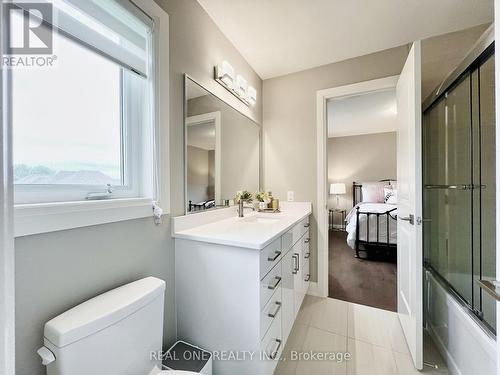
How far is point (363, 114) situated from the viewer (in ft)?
13.5

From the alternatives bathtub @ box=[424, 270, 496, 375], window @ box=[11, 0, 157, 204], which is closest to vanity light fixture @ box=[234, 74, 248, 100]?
window @ box=[11, 0, 157, 204]

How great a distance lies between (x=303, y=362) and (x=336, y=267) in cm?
179

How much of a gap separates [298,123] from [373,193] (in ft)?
11.3

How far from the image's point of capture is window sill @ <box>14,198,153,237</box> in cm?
68

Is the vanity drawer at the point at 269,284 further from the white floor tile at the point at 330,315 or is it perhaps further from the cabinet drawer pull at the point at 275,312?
the white floor tile at the point at 330,315

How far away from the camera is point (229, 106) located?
6.14ft

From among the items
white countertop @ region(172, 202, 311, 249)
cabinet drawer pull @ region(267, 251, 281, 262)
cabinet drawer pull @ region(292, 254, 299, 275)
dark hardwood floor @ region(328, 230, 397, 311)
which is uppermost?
white countertop @ region(172, 202, 311, 249)

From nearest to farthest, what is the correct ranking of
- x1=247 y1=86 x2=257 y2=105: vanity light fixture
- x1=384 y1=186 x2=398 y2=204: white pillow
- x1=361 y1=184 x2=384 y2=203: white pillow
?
1. x1=247 y1=86 x2=257 y2=105: vanity light fixture
2. x1=384 y1=186 x2=398 y2=204: white pillow
3. x1=361 y1=184 x2=384 y2=203: white pillow

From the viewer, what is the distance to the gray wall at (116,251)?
71 cm

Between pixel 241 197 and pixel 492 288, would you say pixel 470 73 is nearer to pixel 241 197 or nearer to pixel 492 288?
pixel 492 288

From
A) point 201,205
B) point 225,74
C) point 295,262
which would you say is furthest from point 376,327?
point 225,74

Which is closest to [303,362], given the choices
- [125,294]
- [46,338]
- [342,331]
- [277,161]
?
[342,331]

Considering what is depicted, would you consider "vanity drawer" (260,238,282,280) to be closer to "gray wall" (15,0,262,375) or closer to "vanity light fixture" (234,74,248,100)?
"gray wall" (15,0,262,375)

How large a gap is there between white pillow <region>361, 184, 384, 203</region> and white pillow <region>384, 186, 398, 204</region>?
0.12 meters
